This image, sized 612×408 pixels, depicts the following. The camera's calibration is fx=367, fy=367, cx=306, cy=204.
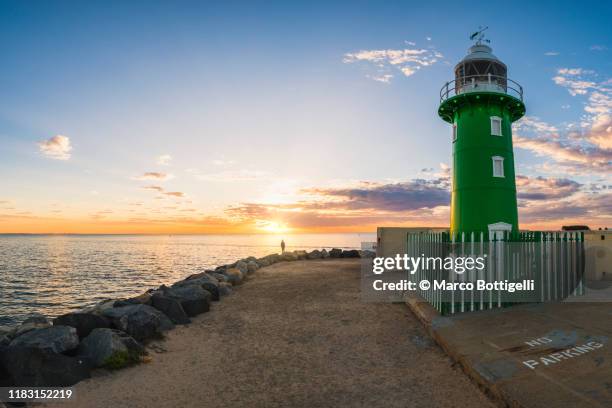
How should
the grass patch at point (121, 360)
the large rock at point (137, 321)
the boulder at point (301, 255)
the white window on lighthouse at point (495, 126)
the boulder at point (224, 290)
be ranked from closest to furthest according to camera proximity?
1. the grass patch at point (121, 360)
2. the large rock at point (137, 321)
3. the boulder at point (224, 290)
4. the white window on lighthouse at point (495, 126)
5. the boulder at point (301, 255)

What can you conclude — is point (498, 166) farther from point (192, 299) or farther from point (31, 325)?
point (31, 325)

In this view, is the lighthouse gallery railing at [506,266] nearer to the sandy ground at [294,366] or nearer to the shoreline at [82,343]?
the sandy ground at [294,366]

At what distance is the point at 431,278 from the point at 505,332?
3458mm

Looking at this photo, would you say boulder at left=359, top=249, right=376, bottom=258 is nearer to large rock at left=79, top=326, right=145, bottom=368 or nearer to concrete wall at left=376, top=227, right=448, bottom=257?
concrete wall at left=376, top=227, right=448, bottom=257

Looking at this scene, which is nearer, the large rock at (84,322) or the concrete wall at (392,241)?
the large rock at (84,322)

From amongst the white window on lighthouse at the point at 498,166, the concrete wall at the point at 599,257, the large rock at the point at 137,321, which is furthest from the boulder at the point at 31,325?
the concrete wall at the point at 599,257

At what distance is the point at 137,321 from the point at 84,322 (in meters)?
1.24

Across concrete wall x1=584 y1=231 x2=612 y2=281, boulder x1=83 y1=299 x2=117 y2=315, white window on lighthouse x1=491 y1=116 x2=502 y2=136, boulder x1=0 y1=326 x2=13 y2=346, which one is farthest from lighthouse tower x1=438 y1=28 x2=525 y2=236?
boulder x1=0 y1=326 x2=13 y2=346

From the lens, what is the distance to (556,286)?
38.1 ft

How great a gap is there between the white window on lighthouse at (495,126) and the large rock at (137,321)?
1655 cm

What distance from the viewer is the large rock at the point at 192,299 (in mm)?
12609

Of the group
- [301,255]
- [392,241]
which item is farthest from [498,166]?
[301,255]

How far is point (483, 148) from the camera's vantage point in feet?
57.4

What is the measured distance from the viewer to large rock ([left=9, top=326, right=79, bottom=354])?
7526 mm
